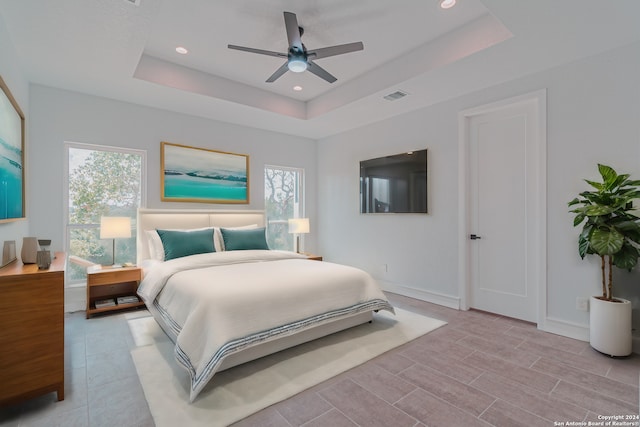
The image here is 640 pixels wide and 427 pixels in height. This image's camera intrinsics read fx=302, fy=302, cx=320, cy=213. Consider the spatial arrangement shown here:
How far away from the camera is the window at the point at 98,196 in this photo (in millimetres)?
3664

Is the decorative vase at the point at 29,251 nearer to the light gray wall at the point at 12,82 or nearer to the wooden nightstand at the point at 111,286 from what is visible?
the light gray wall at the point at 12,82

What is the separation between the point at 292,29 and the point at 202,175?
272cm

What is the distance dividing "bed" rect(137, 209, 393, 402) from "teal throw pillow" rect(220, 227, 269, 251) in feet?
0.04

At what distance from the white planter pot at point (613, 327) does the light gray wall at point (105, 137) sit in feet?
14.4

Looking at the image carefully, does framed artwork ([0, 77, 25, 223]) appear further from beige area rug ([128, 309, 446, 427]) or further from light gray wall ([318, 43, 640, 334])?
light gray wall ([318, 43, 640, 334])

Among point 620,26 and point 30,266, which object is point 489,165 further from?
point 30,266

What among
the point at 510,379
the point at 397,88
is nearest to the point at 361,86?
the point at 397,88

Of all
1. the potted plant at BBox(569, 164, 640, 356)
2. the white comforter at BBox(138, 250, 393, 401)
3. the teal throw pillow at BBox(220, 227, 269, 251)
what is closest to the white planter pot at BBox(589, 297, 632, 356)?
the potted plant at BBox(569, 164, 640, 356)

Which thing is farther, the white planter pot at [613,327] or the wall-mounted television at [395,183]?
the wall-mounted television at [395,183]

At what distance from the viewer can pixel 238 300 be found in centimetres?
227

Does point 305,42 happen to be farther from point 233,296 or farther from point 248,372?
point 248,372

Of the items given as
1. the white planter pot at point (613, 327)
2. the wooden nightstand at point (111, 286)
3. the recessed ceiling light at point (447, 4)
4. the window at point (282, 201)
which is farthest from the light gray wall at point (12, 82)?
the white planter pot at point (613, 327)

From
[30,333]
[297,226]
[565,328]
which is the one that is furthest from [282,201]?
[565,328]

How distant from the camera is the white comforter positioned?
82.8 inches
